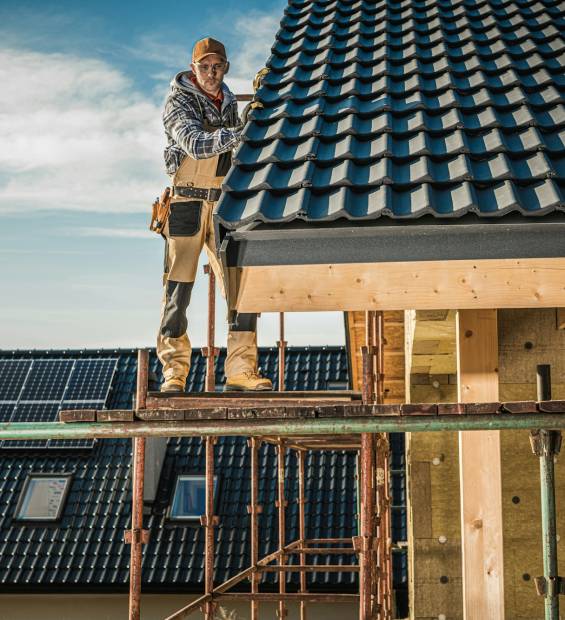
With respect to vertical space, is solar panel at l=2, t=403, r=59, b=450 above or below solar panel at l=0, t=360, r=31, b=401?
below

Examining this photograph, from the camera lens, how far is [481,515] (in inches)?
205

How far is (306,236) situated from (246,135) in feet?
3.53

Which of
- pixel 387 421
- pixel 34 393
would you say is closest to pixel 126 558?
pixel 34 393

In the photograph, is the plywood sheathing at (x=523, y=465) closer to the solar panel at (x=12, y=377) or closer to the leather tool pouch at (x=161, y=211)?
the leather tool pouch at (x=161, y=211)

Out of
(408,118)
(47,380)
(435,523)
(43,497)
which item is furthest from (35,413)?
(408,118)

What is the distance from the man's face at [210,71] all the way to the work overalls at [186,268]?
264mm

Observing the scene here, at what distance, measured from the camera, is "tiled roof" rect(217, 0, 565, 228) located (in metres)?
4.75

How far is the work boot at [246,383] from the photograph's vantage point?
6.31 meters

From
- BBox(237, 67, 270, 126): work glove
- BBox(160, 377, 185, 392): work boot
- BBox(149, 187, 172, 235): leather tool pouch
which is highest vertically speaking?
BBox(237, 67, 270, 126): work glove

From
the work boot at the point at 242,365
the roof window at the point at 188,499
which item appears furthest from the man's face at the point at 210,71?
the roof window at the point at 188,499

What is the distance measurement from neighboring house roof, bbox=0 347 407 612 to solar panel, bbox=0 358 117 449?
1.15 ft

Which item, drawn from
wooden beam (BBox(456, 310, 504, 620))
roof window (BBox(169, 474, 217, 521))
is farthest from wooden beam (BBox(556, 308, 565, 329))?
roof window (BBox(169, 474, 217, 521))

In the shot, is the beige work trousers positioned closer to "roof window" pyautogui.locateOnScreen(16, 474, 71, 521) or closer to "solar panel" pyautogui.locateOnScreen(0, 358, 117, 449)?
"roof window" pyautogui.locateOnScreen(16, 474, 71, 521)

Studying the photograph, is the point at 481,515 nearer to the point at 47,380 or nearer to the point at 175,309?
the point at 175,309
